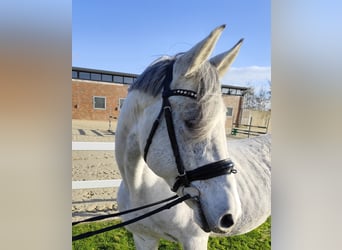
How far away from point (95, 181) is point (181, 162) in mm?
329

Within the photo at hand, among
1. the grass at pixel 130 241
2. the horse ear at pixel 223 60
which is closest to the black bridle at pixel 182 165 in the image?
the horse ear at pixel 223 60

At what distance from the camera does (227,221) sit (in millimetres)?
677

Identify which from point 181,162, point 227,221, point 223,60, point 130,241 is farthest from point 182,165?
point 130,241

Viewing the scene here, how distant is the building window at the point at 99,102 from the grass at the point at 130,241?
14.5 inches

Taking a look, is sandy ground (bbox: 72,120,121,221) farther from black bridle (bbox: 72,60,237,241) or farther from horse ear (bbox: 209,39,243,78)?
horse ear (bbox: 209,39,243,78)

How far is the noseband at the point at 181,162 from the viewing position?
664mm

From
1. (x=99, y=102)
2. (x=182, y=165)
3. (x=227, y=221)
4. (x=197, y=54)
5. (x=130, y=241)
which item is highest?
(x=197, y=54)

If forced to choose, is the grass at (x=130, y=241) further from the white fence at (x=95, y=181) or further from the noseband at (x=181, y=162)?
the noseband at (x=181, y=162)

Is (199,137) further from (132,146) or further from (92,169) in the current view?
(92,169)

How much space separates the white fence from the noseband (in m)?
0.22
